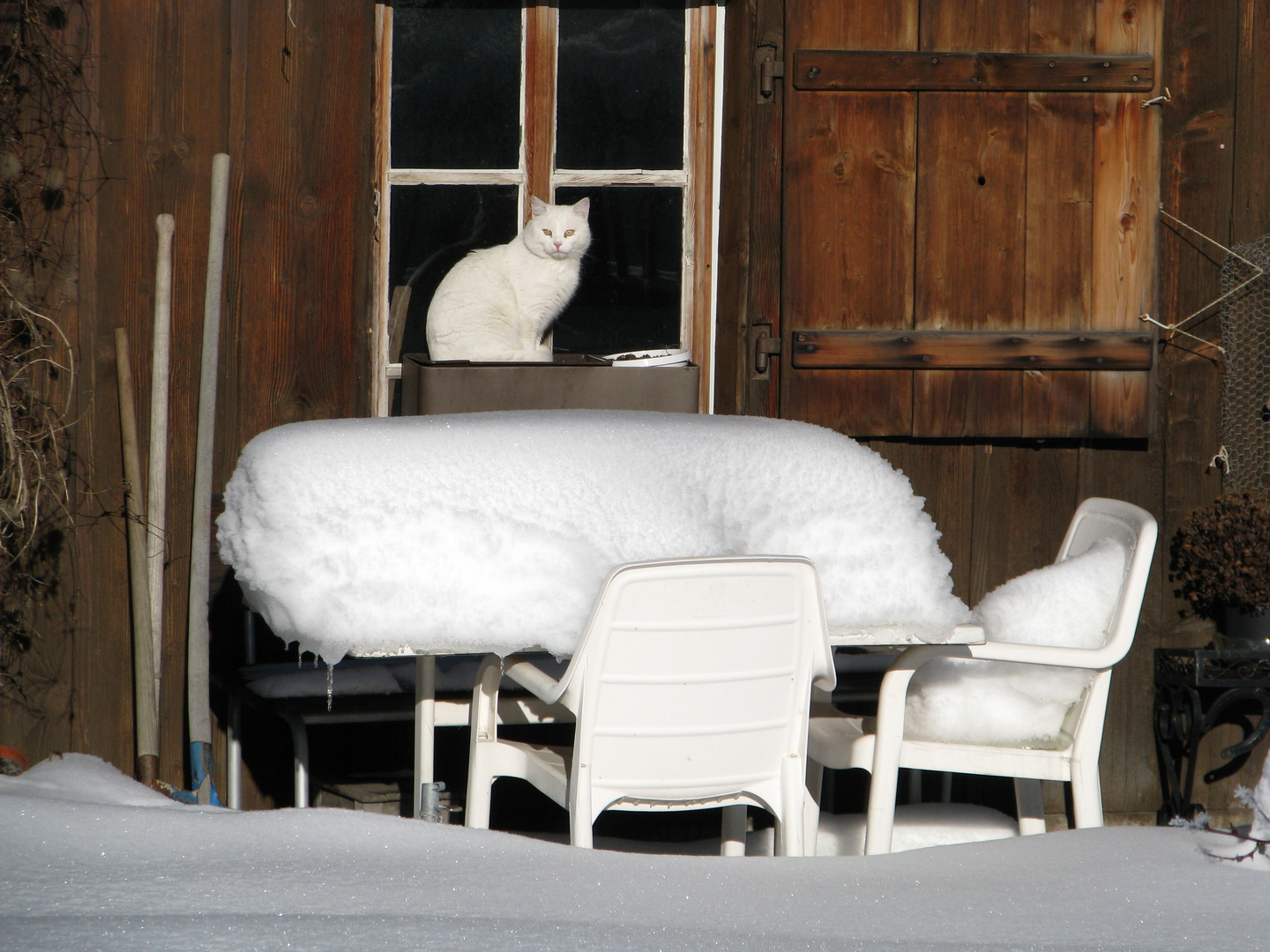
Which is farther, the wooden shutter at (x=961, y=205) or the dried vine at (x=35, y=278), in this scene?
the wooden shutter at (x=961, y=205)

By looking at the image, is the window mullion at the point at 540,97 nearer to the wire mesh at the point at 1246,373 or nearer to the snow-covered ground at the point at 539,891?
the wire mesh at the point at 1246,373

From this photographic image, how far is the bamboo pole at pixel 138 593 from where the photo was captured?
2738 mm

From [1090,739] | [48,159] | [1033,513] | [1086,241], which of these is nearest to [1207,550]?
[1033,513]

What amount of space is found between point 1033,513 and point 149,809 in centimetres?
247

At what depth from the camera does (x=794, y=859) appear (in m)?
1.13

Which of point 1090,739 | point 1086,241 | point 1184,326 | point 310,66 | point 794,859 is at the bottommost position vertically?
point 1090,739

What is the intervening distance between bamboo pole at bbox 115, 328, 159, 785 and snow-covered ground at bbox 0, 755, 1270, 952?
5.39 feet

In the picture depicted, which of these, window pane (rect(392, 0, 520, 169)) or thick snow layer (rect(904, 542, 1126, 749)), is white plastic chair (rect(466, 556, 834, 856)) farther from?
window pane (rect(392, 0, 520, 169))

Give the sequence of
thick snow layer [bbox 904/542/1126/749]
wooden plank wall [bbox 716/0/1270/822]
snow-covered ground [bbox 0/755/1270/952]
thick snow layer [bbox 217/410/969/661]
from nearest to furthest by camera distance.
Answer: snow-covered ground [bbox 0/755/1270/952]
thick snow layer [bbox 217/410/969/661]
thick snow layer [bbox 904/542/1126/749]
wooden plank wall [bbox 716/0/1270/822]

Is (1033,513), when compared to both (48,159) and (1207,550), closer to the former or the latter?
(1207,550)

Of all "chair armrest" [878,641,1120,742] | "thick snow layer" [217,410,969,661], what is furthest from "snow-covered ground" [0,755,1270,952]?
"chair armrest" [878,641,1120,742]

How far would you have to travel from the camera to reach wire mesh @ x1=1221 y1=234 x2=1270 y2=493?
309 cm

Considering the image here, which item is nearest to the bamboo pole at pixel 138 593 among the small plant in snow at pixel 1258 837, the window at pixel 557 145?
the window at pixel 557 145

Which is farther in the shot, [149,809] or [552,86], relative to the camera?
[552,86]
